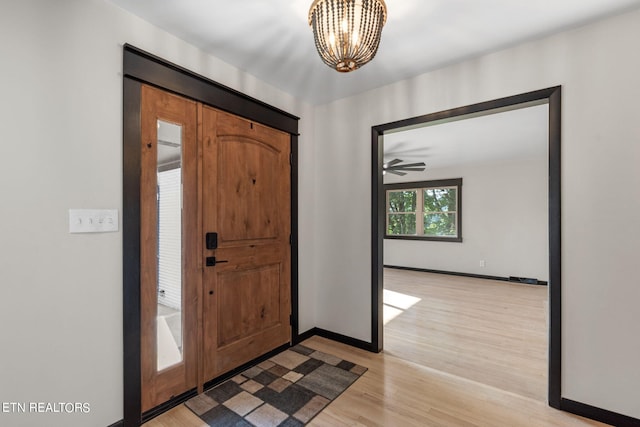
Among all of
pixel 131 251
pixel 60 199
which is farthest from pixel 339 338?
pixel 60 199

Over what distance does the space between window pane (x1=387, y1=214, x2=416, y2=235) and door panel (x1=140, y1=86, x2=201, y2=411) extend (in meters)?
6.07

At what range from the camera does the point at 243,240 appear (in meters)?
2.45

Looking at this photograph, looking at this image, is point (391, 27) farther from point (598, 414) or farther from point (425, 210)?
point (425, 210)

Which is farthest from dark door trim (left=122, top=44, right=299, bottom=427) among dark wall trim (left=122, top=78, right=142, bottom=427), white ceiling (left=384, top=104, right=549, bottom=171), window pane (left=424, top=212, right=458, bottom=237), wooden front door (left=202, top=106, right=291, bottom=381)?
window pane (left=424, top=212, right=458, bottom=237)

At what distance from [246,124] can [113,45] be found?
0.99 meters

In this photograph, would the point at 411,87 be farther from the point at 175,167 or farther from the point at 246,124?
the point at 175,167

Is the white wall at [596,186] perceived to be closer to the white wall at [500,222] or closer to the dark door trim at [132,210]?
the dark door trim at [132,210]

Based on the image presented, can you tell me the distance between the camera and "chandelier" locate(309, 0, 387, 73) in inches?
50.5

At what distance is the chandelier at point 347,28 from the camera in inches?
50.5

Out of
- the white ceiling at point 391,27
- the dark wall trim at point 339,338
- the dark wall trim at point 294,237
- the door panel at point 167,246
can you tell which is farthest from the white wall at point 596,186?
the door panel at point 167,246

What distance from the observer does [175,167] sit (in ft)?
6.59

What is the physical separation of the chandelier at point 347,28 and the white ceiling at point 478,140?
262 centimetres

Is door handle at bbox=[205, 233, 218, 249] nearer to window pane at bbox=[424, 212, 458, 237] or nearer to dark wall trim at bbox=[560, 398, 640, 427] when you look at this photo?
dark wall trim at bbox=[560, 398, 640, 427]

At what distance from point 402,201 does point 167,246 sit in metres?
6.38
